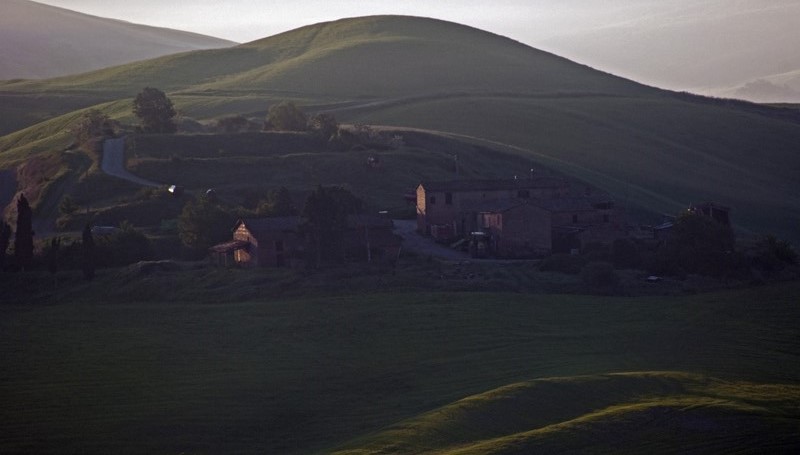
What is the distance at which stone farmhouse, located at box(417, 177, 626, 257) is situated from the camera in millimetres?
53500

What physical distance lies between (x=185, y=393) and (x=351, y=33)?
120676mm

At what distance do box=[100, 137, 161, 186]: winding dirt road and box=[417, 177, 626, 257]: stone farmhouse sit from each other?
19.3 meters

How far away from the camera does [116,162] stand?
74.6 metres

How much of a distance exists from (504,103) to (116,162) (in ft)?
138

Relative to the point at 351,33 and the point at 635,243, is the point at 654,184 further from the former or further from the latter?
the point at 351,33

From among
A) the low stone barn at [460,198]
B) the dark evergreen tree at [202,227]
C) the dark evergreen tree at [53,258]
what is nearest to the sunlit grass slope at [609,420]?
the dark evergreen tree at [53,258]

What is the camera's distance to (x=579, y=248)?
54156mm

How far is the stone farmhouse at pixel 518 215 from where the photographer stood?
176ft

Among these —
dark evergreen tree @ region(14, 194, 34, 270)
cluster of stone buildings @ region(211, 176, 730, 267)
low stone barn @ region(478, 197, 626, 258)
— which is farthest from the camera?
low stone barn @ region(478, 197, 626, 258)

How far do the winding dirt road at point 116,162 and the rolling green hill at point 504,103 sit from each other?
823 cm

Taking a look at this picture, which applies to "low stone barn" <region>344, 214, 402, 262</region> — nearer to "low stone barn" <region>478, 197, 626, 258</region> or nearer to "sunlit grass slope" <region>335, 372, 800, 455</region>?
"low stone barn" <region>478, 197, 626, 258</region>

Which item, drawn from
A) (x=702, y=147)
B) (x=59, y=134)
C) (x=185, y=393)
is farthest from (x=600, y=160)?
(x=185, y=393)

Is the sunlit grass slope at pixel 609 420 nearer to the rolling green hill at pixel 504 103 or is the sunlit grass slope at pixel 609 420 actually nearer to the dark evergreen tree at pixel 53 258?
the dark evergreen tree at pixel 53 258

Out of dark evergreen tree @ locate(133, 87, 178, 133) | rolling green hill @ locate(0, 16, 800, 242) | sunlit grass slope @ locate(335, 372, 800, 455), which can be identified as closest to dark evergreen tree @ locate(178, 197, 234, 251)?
sunlit grass slope @ locate(335, 372, 800, 455)
